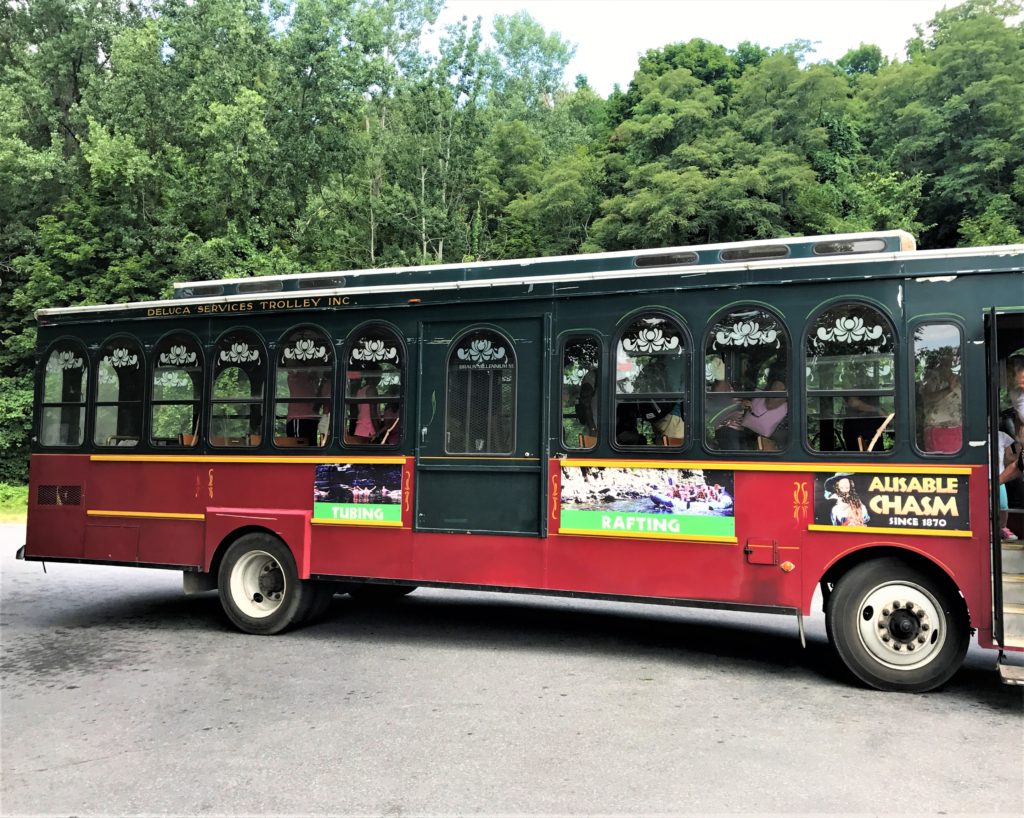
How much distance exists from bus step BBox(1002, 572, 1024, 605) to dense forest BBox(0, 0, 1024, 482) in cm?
2193

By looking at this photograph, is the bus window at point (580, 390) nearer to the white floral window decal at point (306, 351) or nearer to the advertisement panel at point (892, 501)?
the advertisement panel at point (892, 501)

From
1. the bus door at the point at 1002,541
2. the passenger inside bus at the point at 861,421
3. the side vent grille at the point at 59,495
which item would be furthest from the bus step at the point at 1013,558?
the side vent grille at the point at 59,495

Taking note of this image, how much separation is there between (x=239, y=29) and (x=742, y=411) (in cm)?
2675

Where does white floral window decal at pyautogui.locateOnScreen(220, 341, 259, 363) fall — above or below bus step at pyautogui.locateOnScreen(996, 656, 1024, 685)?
above

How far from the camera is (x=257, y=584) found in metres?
8.07

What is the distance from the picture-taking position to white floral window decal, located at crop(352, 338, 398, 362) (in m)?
7.68

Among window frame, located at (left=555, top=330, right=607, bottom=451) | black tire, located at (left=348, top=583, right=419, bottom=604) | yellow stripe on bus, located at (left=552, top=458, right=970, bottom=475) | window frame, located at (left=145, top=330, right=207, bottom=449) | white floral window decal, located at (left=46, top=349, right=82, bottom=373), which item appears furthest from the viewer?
black tire, located at (left=348, top=583, right=419, bottom=604)

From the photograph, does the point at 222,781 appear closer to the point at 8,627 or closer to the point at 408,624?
the point at 408,624

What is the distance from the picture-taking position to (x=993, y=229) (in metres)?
25.9

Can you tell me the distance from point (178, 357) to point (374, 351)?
89.6 inches

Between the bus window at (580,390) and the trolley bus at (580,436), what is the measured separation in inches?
1.0

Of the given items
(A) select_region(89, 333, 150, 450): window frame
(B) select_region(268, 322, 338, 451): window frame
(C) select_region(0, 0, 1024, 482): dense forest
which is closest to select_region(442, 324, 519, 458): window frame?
(B) select_region(268, 322, 338, 451): window frame

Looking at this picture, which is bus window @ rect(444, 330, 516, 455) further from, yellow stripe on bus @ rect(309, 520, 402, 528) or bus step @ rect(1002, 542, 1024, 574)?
bus step @ rect(1002, 542, 1024, 574)

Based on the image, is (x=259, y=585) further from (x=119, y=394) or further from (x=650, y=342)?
(x=650, y=342)
